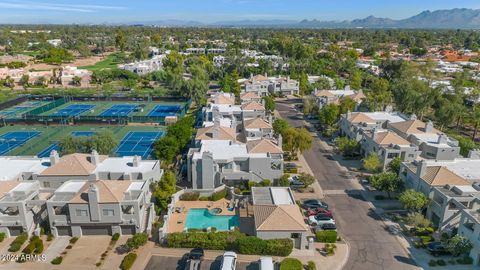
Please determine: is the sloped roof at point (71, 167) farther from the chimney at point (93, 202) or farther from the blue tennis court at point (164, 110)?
the blue tennis court at point (164, 110)

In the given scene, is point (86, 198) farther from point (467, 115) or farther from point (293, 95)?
point (293, 95)

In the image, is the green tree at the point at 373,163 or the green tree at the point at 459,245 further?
the green tree at the point at 373,163

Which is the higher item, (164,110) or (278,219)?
(278,219)

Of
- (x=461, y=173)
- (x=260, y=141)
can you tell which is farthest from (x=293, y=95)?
(x=461, y=173)

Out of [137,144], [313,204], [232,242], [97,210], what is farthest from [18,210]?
[313,204]

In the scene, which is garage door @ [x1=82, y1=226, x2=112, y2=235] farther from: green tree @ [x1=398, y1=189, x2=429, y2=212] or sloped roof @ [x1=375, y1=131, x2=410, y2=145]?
sloped roof @ [x1=375, y1=131, x2=410, y2=145]

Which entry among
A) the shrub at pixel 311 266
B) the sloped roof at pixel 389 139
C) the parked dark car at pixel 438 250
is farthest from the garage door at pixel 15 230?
the sloped roof at pixel 389 139

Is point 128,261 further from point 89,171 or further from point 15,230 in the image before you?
point 89,171
